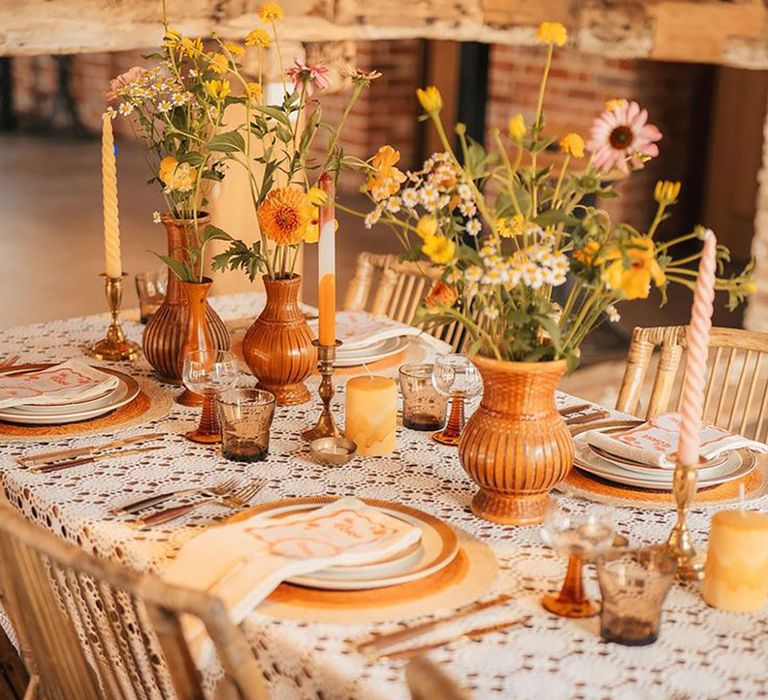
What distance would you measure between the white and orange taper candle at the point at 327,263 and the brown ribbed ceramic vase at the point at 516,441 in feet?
1.31

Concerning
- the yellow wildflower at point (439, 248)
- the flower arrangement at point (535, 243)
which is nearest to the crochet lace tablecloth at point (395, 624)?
the flower arrangement at point (535, 243)

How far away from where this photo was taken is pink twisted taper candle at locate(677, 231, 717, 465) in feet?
5.08

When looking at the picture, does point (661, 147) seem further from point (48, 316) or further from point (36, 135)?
point (36, 135)

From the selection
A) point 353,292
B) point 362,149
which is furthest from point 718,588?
point 362,149

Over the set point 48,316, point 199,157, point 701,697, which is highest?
point 199,157

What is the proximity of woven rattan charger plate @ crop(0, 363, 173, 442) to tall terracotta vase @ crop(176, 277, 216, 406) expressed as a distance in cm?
4

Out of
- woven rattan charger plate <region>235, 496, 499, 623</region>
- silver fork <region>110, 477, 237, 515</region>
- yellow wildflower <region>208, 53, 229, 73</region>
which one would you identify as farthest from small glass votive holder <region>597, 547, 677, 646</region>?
yellow wildflower <region>208, 53, 229, 73</region>

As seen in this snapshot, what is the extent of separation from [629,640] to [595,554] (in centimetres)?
11

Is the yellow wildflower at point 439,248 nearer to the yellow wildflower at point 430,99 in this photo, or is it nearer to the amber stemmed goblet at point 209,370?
the yellow wildflower at point 430,99

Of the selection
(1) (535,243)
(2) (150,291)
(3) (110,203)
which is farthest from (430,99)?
(2) (150,291)

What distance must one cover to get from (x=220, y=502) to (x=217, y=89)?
0.74m

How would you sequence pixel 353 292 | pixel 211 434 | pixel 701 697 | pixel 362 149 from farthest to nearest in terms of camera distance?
pixel 362 149
pixel 353 292
pixel 211 434
pixel 701 697

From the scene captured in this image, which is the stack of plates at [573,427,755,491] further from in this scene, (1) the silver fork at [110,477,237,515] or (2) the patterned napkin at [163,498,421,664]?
(1) the silver fork at [110,477,237,515]

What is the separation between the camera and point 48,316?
212 inches
